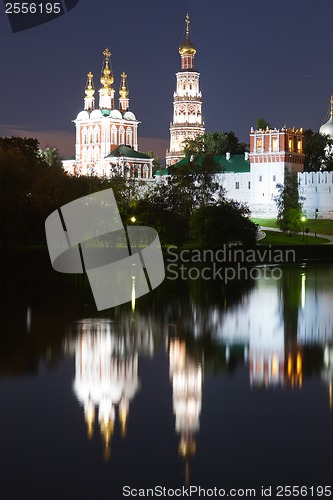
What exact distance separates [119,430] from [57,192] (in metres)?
35.0

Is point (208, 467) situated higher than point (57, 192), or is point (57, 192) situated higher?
point (57, 192)

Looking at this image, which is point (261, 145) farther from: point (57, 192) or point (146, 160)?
point (57, 192)

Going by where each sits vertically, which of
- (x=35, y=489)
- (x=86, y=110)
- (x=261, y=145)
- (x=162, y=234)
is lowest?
(x=35, y=489)

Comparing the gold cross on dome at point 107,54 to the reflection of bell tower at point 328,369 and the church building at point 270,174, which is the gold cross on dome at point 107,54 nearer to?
the church building at point 270,174

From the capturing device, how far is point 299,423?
40.2 feet

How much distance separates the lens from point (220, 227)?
4566 cm

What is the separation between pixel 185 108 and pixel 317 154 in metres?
22.1

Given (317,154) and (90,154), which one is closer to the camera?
(317,154)

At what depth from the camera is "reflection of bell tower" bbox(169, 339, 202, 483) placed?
11.5 meters

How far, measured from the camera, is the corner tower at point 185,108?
104 metres

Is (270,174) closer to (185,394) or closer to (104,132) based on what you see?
(104,132)

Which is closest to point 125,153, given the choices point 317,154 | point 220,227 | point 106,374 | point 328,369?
point 317,154

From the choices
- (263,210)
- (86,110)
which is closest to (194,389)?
(263,210)

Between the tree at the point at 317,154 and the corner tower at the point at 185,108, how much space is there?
63.3 feet
